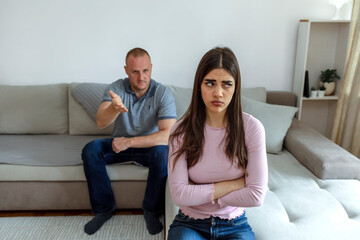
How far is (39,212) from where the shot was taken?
215cm

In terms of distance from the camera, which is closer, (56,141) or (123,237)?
(123,237)

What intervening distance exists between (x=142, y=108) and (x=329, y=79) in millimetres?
1641

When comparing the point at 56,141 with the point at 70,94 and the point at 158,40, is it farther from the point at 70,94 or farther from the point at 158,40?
the point at 158,40

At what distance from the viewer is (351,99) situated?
2.46 m

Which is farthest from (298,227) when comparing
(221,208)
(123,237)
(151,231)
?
(123,237)

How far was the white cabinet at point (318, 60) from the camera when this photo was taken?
260cm

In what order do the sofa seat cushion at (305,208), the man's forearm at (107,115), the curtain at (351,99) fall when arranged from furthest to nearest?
the curtain at (351,99) → the man's forearm at (107,115) → the sofa seat cushion at (305,208)

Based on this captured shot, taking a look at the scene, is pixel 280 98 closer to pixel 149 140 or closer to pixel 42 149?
pixel 149 140

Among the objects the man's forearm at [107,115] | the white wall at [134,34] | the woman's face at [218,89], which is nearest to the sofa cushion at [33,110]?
the white wall at [134,34]

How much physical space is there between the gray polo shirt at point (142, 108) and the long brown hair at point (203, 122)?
0.80 metres

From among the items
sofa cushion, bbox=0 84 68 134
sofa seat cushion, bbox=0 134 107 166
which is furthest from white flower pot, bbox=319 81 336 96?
sofa cushion, bbox=0 84 68 134

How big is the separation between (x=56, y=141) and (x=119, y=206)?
71 cm

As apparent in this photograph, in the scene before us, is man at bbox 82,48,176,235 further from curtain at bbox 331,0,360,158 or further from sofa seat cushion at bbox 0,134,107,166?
curtain at bbox 331,0,360,158

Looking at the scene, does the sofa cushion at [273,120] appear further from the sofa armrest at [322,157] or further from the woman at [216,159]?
the woman at [216,159]
